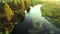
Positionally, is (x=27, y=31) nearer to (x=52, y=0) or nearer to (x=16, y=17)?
(x=16, y=17)

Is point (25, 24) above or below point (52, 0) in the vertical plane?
below

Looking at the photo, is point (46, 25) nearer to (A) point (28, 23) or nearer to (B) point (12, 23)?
(A) point (28, 23)

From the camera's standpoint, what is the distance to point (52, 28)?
1356mm

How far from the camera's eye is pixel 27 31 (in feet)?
4.53

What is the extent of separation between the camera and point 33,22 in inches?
54.3

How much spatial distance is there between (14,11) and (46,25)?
0.33 metres

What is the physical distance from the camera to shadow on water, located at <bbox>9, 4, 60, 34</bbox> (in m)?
1.36

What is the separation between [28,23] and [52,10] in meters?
0.26

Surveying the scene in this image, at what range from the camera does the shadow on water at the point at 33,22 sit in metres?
1.36

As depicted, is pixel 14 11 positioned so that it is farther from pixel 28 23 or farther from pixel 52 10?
pixel 52 10

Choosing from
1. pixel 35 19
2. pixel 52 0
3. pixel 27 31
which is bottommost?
pixel 27 31

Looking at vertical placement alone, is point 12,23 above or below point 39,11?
below

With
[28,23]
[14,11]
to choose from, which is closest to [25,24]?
[28,23]

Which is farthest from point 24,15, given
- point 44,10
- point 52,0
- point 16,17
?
point 52,0
